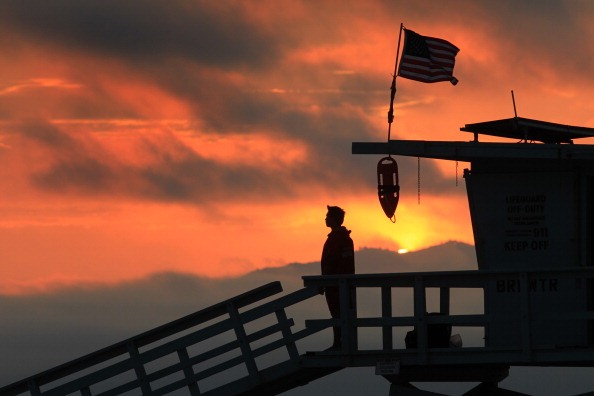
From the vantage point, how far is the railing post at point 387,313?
23453mm

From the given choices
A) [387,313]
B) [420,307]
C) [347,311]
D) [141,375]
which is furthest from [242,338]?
[420,307]

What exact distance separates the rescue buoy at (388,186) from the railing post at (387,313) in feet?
9.59

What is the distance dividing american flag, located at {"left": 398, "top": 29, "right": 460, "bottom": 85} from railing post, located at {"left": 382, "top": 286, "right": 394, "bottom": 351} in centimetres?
484

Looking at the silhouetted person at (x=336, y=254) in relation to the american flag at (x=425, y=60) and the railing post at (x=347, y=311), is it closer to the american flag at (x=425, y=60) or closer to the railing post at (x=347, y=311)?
the railing post at (x=347, y=311)

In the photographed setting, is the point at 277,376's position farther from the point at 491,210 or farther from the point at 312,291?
the point at 491,210

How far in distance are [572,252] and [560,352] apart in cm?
244

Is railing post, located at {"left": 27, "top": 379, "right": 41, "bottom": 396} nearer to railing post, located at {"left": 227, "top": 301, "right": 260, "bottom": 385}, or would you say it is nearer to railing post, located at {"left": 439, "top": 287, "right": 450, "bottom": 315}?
railing post, located at {"left": 227, "top": 301, "right": 260, "bottom": 385}

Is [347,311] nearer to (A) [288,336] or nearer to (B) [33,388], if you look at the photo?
(A) [288,336]

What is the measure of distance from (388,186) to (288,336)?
3970mm

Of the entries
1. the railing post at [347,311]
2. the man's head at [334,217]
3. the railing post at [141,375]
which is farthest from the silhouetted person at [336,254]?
the railing post at [141,375]

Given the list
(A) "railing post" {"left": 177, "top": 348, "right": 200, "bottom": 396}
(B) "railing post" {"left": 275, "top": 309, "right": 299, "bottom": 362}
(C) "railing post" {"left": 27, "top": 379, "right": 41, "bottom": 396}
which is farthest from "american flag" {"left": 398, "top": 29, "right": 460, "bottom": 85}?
(C) "railing post" {"left": 27, "top": 379, "right": 41, "bottom": 396}

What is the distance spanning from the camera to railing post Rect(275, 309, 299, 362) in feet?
76.9

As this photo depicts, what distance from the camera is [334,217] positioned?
79.0ft

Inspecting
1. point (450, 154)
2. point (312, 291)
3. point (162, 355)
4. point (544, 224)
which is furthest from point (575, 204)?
point (162, 355)
